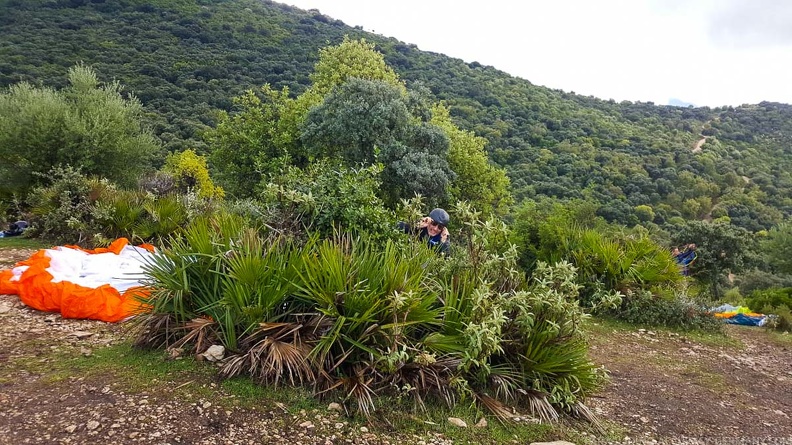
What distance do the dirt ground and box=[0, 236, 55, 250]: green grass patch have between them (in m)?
1.49

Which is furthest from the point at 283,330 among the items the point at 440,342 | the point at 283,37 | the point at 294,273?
the point at 283,37

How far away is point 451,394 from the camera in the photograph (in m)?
4.01

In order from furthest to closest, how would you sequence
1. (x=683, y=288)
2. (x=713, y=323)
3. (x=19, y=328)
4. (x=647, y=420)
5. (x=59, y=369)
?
(x=683, y=288)
(x=713, y=323)
(x=19, y=328)
(x=647, y=420)
(x=59, y=369)

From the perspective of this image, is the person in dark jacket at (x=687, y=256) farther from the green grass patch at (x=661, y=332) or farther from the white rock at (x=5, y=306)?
the white rock at (x=5, y=306)

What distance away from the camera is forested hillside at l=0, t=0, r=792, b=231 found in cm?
3431

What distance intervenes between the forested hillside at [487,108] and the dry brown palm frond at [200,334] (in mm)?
28447

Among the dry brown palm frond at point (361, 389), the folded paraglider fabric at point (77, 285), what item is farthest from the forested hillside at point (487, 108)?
the dry brown palm frond at point (361, 389)

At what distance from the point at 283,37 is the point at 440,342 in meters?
55.8

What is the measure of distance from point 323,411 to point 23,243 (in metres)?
8.71

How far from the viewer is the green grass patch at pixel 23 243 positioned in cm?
887

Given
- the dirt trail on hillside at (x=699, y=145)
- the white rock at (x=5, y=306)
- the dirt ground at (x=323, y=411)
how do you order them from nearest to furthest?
the dirt ground at (x=323, y=411)
the white rock at (x=5, y=306)
the dirt trail on hillside at (x=699, y=145)

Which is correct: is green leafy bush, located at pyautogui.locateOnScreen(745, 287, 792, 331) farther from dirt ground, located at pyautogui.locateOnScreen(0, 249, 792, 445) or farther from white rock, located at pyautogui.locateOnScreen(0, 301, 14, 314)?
white rock, located at pyautogui.locateOnScreen(0, 301, 14, 314)

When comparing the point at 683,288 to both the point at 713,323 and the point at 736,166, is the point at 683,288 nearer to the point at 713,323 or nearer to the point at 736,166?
the point at 713,323

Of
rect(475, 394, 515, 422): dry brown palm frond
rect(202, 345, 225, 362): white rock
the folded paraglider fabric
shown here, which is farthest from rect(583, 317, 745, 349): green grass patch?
the folded paraglider fabric
